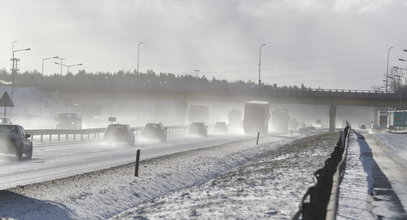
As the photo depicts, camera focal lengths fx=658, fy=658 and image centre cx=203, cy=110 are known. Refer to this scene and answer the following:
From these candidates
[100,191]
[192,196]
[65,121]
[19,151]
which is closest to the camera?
[192,196]

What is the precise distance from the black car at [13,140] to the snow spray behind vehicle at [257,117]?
45.2 meters

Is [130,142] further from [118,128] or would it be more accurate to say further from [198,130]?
A: [198,130]

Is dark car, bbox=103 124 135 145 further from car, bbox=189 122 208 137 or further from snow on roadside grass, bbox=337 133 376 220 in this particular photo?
car, bbox=189 122 208 137

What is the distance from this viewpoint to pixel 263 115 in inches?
2776

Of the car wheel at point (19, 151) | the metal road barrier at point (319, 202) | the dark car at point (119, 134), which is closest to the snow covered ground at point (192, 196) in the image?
the metal road barrier at point (319, 202)

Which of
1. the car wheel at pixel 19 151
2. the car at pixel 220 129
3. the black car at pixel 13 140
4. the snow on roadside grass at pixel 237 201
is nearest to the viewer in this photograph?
the snow on roadside grass at pixel 237 201

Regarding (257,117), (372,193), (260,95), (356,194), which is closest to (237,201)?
(356,194)

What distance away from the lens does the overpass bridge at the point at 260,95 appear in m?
99.9

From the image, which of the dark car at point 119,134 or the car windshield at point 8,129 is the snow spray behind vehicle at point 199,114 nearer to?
the dark car at point 119,134

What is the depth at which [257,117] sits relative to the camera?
70.9 m

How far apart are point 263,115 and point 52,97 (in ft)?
296

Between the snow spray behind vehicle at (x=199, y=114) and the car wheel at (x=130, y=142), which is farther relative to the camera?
the snow spray behind vehicle at (x=199, y=114)

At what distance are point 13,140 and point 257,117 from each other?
46204 millimetres

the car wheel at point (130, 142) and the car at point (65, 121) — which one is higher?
the car at point (65, 121)
